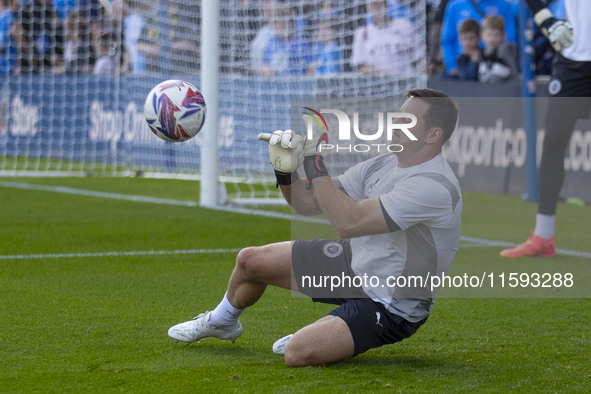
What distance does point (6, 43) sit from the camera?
1542 centimetres

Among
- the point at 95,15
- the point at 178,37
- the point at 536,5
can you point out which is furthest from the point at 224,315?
the point at 95,15

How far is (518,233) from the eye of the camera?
8.26 m

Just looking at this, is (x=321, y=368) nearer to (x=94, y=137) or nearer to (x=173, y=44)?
(x=173, y=44)

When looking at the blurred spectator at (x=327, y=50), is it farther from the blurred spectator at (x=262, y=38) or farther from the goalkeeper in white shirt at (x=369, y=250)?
the goalkeeper in white shirt at (x=369, y=250)

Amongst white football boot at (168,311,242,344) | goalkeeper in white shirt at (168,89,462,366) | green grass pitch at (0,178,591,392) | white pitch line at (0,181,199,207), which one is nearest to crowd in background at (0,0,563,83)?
white pitch line at (0,181,199,207)

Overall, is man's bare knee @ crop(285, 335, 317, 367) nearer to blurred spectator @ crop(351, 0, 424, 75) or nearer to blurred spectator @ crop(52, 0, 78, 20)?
blurred spectator @ crop(351, 0, 424, 75)

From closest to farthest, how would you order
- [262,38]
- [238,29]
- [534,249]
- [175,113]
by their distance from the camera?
1. [175,113]
2. [534,249]
3. [238,29]
4. [262,38]

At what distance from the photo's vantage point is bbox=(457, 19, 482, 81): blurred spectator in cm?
1132

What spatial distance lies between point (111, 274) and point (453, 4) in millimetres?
7240

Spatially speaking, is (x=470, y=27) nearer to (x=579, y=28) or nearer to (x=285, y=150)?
(x=579, y=28)

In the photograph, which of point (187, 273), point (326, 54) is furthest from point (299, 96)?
point (187, 273)

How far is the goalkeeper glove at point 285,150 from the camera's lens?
12.8 feet

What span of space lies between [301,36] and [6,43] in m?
5.78

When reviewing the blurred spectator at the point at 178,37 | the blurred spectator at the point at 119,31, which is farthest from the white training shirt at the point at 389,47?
the blurred spectator at the point at 119,31
